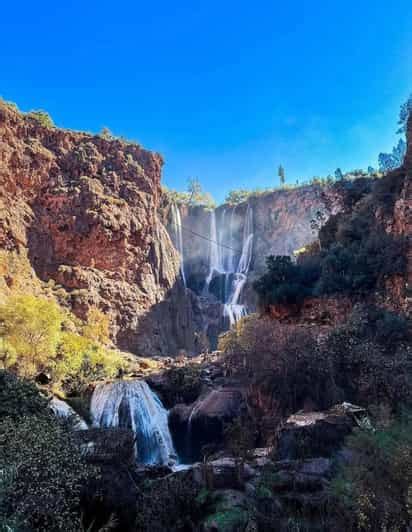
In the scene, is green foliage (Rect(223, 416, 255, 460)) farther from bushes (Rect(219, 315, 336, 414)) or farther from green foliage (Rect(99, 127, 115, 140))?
green foliage (Rect(99, 127, 115, 140))

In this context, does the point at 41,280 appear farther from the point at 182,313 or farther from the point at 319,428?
the point at 319,428

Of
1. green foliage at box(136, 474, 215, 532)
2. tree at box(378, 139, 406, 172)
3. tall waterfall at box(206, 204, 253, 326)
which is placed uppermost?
tree at box(378, 139, 406, 172)

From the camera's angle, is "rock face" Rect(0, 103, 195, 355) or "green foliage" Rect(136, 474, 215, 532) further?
"rock face" Rect(0, 103, 195, 355)

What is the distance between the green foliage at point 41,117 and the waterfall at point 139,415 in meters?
24.3

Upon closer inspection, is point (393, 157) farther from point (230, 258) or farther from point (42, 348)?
point (42, 348)

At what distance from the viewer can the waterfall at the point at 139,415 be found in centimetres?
1495

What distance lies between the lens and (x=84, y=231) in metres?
30.4

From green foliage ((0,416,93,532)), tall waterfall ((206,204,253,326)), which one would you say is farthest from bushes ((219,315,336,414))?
tall waterfall ((206,204,253,326))

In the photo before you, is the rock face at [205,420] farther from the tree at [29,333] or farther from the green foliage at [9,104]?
the green foliage at [9,104]

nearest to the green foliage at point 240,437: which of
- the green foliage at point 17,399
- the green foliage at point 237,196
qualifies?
the green foliage at point 17,399

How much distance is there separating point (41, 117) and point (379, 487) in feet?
119

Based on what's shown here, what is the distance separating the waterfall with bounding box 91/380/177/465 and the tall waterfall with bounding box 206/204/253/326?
1081 inches

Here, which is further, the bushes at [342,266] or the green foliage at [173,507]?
the bushes at [342,266]

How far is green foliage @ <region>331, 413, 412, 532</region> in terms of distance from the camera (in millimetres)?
4457
